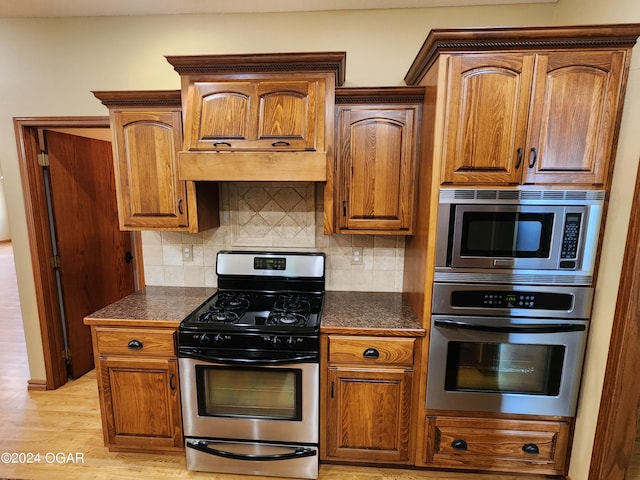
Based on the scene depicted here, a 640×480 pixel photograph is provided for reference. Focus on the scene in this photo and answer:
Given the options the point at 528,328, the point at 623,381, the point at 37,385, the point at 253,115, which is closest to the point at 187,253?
the point at 253,115

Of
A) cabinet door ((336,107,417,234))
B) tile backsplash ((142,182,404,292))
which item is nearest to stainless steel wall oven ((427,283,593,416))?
cabinet door ((336,107,417,234))

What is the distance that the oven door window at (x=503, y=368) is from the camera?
5.64 ft

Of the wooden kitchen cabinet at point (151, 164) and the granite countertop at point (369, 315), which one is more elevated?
the wooden kitchen cabinet at point (151, 164)

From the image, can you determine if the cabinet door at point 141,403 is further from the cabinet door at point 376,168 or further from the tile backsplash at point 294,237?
the cabinet door at point 376,168

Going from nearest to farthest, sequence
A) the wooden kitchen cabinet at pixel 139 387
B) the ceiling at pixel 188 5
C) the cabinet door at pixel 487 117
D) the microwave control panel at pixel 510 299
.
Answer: the cabinet door at pixel 487 117 < the microwave control panel at pixel 510 299 < the wooden kitchen cabinet at pixel 139 387 < the ceiling at pixel 188 5

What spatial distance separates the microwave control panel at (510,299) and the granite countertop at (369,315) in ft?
0.89

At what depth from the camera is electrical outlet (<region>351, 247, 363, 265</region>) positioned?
7.58 ft

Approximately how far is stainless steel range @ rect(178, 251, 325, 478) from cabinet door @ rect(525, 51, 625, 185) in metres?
1.43

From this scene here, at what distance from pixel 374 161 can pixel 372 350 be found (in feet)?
3.49

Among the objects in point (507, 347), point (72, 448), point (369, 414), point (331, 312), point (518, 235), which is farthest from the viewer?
point (72, 448)

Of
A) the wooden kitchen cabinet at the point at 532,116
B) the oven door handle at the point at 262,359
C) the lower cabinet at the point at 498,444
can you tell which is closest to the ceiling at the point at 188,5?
the wooden kitchen cabinet at the point at 532,116

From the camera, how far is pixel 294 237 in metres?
2.33

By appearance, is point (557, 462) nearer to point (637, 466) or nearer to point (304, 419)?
point (637, 466)

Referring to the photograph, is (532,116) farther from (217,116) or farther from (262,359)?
(262,359)
